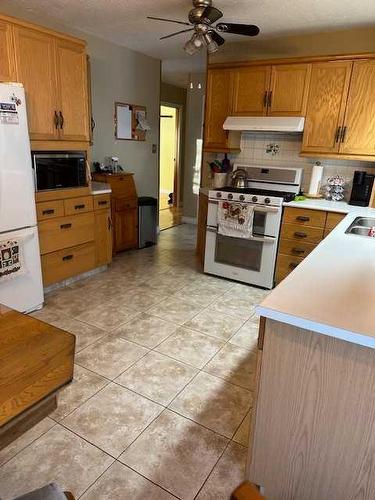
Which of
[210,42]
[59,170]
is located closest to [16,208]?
[59,170]

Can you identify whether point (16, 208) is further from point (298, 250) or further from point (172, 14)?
point (298, 250)

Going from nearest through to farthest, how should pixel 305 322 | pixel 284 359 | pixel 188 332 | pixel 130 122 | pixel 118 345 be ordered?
1. pixel 305 322
2. pixel 284 359
3. pixel 118 345
4. pixel 188 332
5. pixel 130 122

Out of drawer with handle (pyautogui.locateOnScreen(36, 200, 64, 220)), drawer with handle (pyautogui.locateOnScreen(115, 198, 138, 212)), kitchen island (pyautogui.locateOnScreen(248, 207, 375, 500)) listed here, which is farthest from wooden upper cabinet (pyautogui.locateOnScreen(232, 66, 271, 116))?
kitchen island (pyautogui.locateOnScreen(248, 207, 375, 500))

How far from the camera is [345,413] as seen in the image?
46.3 inches

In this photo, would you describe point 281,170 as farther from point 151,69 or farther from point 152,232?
point 151,69

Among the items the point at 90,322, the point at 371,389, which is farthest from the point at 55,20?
the point at 371,389

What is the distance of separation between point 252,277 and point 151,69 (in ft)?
10.7

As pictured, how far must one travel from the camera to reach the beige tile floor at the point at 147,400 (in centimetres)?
154

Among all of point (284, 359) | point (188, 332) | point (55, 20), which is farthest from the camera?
point (55, 20)

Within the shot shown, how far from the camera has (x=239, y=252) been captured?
366cm

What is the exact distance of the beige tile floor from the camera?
1.54m

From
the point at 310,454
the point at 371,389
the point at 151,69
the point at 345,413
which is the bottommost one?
the point at 310,454

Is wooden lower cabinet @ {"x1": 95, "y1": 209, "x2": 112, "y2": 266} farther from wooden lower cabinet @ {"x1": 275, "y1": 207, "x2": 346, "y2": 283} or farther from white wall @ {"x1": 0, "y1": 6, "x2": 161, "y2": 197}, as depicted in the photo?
wooden lower cabinet @ {"x1": 275, "y1": 207, "x2": 346, "y2": 283}

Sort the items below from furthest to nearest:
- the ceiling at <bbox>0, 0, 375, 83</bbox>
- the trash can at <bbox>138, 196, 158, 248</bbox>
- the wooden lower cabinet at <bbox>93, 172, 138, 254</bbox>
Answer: the trash can at <bbox>138, 196, 158, 248</bbox> → the wooden lower cabinet at <bbox>93, 172, 138, 254</bbox> → the ceiling at <bbox>0, 0, 375, 83</bbox>
